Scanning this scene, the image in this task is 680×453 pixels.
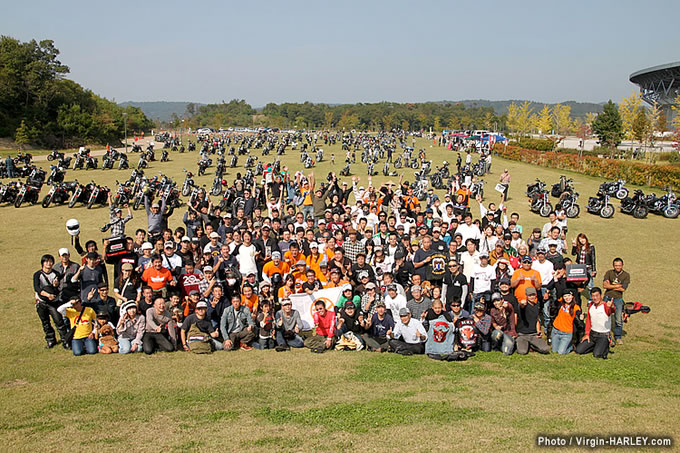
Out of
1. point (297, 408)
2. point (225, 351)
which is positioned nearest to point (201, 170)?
point (225, 351)

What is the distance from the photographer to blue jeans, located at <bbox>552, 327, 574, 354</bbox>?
7469 mm

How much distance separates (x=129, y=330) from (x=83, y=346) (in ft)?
2.26

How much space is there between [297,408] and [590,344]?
467cm

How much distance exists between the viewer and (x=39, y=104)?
49906 millimetres

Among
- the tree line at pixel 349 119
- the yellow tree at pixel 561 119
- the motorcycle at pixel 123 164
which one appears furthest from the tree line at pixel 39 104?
the yellow tree at pixel 561 119

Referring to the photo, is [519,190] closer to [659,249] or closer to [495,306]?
[659,249]

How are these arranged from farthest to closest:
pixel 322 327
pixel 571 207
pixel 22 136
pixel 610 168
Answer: pixel 22 136 → pixel 610 168 → pixel 571 207 → pixel 322 327

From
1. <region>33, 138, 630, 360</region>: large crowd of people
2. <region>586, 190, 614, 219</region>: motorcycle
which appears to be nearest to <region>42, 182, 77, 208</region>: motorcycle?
<region>33, 138, 630, 360</region>: large crowd of people

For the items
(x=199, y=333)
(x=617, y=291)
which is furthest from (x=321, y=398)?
(x=617, y=291)

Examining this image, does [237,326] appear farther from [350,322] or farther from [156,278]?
[350,322]

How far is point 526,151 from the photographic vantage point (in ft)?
127

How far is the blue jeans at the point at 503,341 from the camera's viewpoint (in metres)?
7.43

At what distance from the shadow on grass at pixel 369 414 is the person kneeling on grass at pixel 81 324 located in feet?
10.6

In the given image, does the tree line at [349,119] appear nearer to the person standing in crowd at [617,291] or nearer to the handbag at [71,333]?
the handbag at [71,333]
